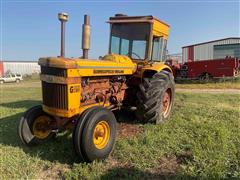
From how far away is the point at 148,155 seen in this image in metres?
4.47

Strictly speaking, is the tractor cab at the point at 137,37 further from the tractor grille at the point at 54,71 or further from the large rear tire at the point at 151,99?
the tractor grille at the point at 54,71

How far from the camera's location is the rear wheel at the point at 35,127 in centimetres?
488

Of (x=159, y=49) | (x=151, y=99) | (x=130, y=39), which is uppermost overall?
(x=130, y=39)

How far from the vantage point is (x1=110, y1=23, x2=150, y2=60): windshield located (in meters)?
6.12

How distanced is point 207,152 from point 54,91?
9.01 ft

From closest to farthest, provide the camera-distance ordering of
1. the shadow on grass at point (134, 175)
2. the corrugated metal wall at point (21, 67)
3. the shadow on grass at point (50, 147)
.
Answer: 1. the shadow on grass at point (134, 175)
2. the shadow on grass at point (50, 147)
3. the corrugated metal wall at point (21, 67)

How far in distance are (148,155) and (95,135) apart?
0.94 meters

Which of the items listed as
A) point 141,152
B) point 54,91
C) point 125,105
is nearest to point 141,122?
point 125,105

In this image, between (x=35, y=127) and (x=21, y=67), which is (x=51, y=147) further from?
(x=21, y=67)

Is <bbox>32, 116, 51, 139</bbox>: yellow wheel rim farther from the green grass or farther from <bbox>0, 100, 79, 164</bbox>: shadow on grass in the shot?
the green grass

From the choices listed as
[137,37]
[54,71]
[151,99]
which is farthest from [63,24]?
[151,99]

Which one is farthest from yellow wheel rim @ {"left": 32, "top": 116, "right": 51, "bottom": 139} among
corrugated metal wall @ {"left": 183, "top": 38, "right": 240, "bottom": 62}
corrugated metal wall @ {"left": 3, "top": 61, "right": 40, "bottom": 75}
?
corrugated metal wall @ {"left": 3, "top": 61, "right": 40, "bottom": 75}

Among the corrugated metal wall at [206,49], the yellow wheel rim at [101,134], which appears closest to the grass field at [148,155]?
the yellow wheel rim at [101,134]

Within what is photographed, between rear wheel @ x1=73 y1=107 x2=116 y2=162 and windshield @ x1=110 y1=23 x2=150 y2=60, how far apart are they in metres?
2.21
